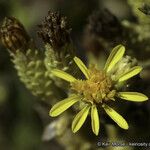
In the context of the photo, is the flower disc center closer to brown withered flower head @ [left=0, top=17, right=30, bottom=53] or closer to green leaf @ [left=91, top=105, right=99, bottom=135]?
green leaf @ [left=91, top=105, right=99, bottom=135]

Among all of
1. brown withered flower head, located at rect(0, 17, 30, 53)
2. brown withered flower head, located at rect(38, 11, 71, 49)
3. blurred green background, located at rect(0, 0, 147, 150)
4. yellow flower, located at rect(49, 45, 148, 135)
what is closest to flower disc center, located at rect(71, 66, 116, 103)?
yellow flower, located at rect(49, 45, 148, 135)

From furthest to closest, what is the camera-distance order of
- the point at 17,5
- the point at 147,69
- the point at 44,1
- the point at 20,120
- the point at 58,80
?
1. the point at 44,1
2. the point at 17,5
3. the point at 20,120
4. the point at 147,69
5. the point at 58,80

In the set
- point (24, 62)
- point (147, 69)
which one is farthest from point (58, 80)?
point (147, 69)

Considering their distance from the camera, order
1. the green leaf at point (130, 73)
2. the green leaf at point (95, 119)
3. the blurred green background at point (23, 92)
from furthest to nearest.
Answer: the blurred green background at point (23, 92) → the green leaf at point (130, 73) → the green leaf at point (95, 119)

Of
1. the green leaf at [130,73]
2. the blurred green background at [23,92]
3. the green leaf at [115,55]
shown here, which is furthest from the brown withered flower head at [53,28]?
the blurred green background at [23,92]

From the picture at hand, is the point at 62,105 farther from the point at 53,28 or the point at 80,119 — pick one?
the point at 53,28

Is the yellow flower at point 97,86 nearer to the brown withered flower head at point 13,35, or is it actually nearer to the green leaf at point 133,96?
the green leaf at point 133,96

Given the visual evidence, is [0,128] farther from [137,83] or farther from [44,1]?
[137,83]
